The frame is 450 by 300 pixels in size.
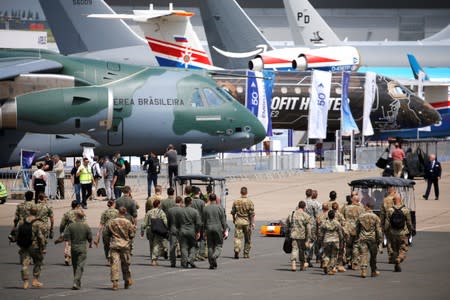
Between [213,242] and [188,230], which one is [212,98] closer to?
[213,242]

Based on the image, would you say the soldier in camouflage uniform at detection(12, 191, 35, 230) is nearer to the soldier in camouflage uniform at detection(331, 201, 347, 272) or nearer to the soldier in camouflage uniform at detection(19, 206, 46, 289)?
the soldier in camouflage uniform at detection(19, 206, 46, 289)

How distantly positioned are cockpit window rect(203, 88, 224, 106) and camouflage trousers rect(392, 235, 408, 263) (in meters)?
17.9

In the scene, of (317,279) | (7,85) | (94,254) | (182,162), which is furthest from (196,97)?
(317,279)

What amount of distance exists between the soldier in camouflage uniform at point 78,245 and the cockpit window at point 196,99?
19.3 metres

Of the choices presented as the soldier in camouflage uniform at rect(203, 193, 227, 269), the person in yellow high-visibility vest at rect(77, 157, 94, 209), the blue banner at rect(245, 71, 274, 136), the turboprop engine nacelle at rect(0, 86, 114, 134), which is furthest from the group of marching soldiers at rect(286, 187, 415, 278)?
the blue banner at rect(245, 71, 274, 136)

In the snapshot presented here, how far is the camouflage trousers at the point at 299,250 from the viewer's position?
2325 cm

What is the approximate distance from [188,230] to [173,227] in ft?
1.36

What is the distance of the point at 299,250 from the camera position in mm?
23453

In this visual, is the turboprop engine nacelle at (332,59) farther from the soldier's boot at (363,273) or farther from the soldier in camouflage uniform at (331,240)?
the soldier's boot at (363,273)

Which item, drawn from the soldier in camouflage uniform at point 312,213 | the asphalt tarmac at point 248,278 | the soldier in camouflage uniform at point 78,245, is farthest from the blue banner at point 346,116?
the soldier in camouflage uniform at point 78,245

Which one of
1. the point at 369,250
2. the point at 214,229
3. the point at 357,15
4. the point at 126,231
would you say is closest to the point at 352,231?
the point at 369,250

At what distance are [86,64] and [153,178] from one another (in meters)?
4.67

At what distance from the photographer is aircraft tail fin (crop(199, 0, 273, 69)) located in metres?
63.7

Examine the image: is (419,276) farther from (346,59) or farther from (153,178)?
(346,59)
